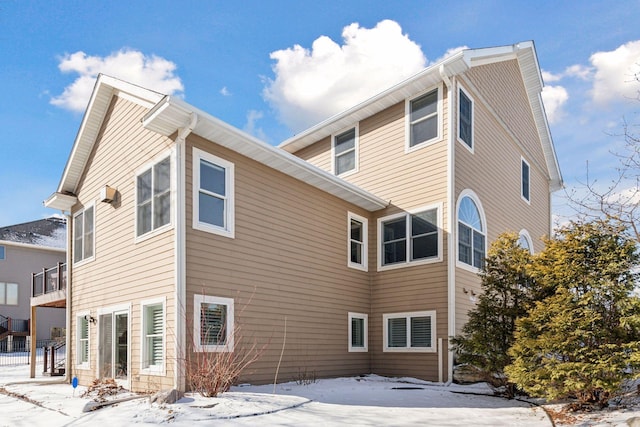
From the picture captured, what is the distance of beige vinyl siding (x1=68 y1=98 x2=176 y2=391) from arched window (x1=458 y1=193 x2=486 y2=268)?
7.25m

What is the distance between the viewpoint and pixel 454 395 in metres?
9.79

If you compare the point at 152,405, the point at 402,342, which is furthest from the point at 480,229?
the point at 152,405

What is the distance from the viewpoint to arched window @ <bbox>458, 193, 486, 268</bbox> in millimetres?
12922

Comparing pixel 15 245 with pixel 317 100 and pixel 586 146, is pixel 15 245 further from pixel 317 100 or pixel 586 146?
pixel 586 146

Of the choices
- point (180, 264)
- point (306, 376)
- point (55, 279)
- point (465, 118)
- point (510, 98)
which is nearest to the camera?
point (180, 264)

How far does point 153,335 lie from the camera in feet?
31.5

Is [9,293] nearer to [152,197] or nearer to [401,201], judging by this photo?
[152,197]

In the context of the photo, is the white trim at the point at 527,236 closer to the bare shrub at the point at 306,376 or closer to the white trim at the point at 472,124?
the white trim at the point at 472,124

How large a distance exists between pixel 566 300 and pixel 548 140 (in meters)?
13.7

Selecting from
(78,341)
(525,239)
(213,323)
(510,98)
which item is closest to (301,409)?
(213,323)

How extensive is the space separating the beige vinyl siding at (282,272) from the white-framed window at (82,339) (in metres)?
4.77

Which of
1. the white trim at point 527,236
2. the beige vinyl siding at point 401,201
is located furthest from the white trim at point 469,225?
the white trim at point 527,236

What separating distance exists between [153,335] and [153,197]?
8.91 ft

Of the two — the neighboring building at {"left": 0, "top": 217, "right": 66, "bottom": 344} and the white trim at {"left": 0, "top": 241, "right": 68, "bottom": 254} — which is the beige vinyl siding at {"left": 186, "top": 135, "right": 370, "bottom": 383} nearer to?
the neighboring building at {"left": 0, "top": 217, "right": 66, "bottom": 344}
